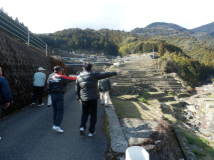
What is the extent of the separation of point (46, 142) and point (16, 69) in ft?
12.5

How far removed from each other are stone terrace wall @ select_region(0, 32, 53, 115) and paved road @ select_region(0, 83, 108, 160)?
4.09 ft

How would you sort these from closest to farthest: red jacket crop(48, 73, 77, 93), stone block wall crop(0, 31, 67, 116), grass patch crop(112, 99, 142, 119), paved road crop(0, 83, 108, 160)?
paved road crop(0, 83, 108, 160) → red jacket crop(48, 73, 77, 93) → stone block wall crop(0, 31, 67, 116) → grass patch crop(112, 99, 142, 119)

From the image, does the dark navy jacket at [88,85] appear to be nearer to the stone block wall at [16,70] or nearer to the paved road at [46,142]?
the paved road at [46,142]

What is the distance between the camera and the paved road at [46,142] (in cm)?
248

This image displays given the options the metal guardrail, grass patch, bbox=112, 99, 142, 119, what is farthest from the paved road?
the metal guardrail

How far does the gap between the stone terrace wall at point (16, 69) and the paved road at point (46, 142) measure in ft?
4.09

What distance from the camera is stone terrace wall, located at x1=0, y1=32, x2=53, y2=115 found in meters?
4.86

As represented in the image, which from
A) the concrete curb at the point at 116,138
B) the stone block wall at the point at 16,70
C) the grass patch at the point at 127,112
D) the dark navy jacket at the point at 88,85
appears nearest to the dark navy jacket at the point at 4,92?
the dark navy jacket at the point at 88,85

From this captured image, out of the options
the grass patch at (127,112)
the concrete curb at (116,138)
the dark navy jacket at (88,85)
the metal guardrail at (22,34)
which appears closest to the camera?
the concrete curb at (116,138)

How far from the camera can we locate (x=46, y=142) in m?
Answer: 2.93

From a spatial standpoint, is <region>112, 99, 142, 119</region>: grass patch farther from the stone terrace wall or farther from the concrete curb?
the stone terrace wall

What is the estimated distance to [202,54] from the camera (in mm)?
76375

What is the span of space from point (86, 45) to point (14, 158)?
320 ft

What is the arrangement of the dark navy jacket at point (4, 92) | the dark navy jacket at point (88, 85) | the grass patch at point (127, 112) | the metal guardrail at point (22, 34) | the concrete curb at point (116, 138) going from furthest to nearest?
the metal guardrail at point (22, 34) < the grass patch at point (127, 112) < the dark navy jacket at point (88, 85) < the dark navy jacket at point (4, 92) < the concrete curb at point (116, 138)
